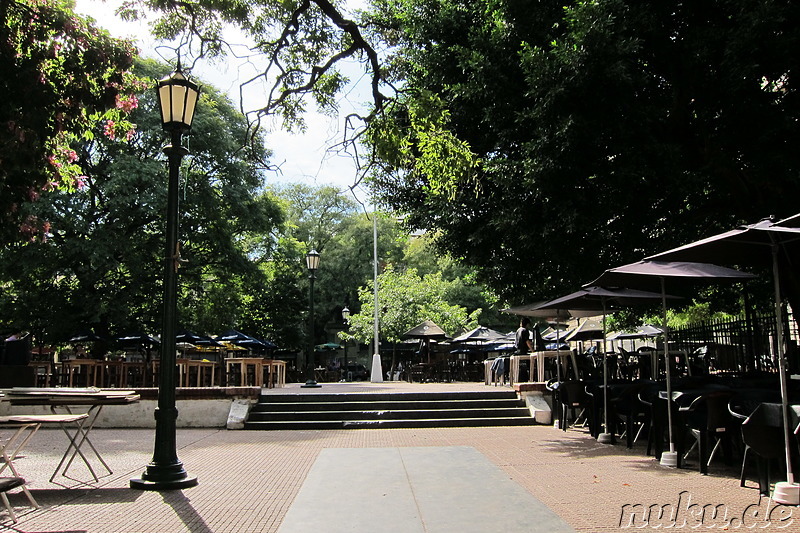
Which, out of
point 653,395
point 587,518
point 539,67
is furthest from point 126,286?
point 587,518

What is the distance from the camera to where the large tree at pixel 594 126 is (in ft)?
32.3

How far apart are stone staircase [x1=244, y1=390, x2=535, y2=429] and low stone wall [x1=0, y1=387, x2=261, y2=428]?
706 mm

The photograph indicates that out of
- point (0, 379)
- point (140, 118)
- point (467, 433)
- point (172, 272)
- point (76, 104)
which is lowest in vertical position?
point (467, 433)

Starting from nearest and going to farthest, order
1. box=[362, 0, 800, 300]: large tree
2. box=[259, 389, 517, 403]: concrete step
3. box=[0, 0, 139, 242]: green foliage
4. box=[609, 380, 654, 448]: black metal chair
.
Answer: box=[0, 0, 139, 242]: green foliage
box=[609, 380, 654, 448]: black metal chair
box=[362, 0, 800, 300]: large tree
box=[259, 389, 517, 403]: concrete step

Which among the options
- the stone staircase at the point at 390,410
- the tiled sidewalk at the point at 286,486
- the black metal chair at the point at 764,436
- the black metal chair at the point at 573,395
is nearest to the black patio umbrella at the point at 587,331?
the stone staircase at the point at 390,410

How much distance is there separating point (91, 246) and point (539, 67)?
16496 mm

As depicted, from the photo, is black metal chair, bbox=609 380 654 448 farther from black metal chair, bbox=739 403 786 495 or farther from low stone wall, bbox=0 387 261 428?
low stone wall, bbox=0 387 261 428

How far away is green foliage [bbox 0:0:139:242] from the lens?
831 centimetres

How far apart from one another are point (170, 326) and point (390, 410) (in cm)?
714

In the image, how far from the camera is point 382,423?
12.5 m

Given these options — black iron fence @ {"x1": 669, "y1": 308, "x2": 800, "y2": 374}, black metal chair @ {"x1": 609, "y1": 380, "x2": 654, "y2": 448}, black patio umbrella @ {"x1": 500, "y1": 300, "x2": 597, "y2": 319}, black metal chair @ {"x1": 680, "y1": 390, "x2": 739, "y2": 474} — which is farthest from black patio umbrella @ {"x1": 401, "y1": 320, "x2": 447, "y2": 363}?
black metal chair @ {"x1": 680, "y1": 390, "x2": 739, "y2": 474}

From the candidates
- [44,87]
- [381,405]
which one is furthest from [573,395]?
[44,87]

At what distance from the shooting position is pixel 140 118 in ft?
75.2

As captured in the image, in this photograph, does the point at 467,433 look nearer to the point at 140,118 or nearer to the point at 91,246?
the point at 91,246
